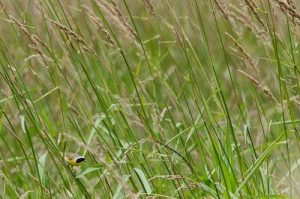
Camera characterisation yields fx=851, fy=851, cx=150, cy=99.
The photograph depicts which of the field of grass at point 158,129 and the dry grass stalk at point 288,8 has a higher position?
the dry grass stalk at point 288,8

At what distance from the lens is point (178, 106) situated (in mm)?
2906

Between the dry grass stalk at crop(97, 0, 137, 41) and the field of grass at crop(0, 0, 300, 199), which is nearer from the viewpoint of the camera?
the field of grass at crop(0, 0, 300, 199)

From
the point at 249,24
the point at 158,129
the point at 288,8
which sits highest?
the point at 288,8

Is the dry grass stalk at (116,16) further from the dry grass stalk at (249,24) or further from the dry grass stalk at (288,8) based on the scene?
the dry grass stalk at (288,8)

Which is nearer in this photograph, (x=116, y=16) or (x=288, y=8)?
(x=288, y=8)

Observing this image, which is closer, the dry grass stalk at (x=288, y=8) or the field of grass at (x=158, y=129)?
the dry grass stalk at (x=288, y=8)

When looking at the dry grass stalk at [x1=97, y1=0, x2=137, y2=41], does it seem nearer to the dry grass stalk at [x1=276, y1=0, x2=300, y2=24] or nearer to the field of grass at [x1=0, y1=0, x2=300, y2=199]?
the field of grass at [x1=0, y1=0, x2=300, y2=199]

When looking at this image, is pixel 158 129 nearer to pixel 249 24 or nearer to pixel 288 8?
Answer: pixel 249 24

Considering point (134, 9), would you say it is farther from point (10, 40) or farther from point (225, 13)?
point (225, 13)

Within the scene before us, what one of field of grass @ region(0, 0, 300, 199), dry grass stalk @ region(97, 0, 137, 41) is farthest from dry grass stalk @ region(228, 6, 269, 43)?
dry grass stalk @ region(97, 0, 137, 41)

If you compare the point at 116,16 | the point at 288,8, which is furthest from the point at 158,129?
the point at 288,8

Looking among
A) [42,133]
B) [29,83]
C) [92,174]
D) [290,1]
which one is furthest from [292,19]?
[29,83]

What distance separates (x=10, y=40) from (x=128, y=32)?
2935 mm

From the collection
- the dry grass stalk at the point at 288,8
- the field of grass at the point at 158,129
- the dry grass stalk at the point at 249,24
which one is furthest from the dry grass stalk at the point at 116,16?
the dry grass stalk at the point at 288,8
